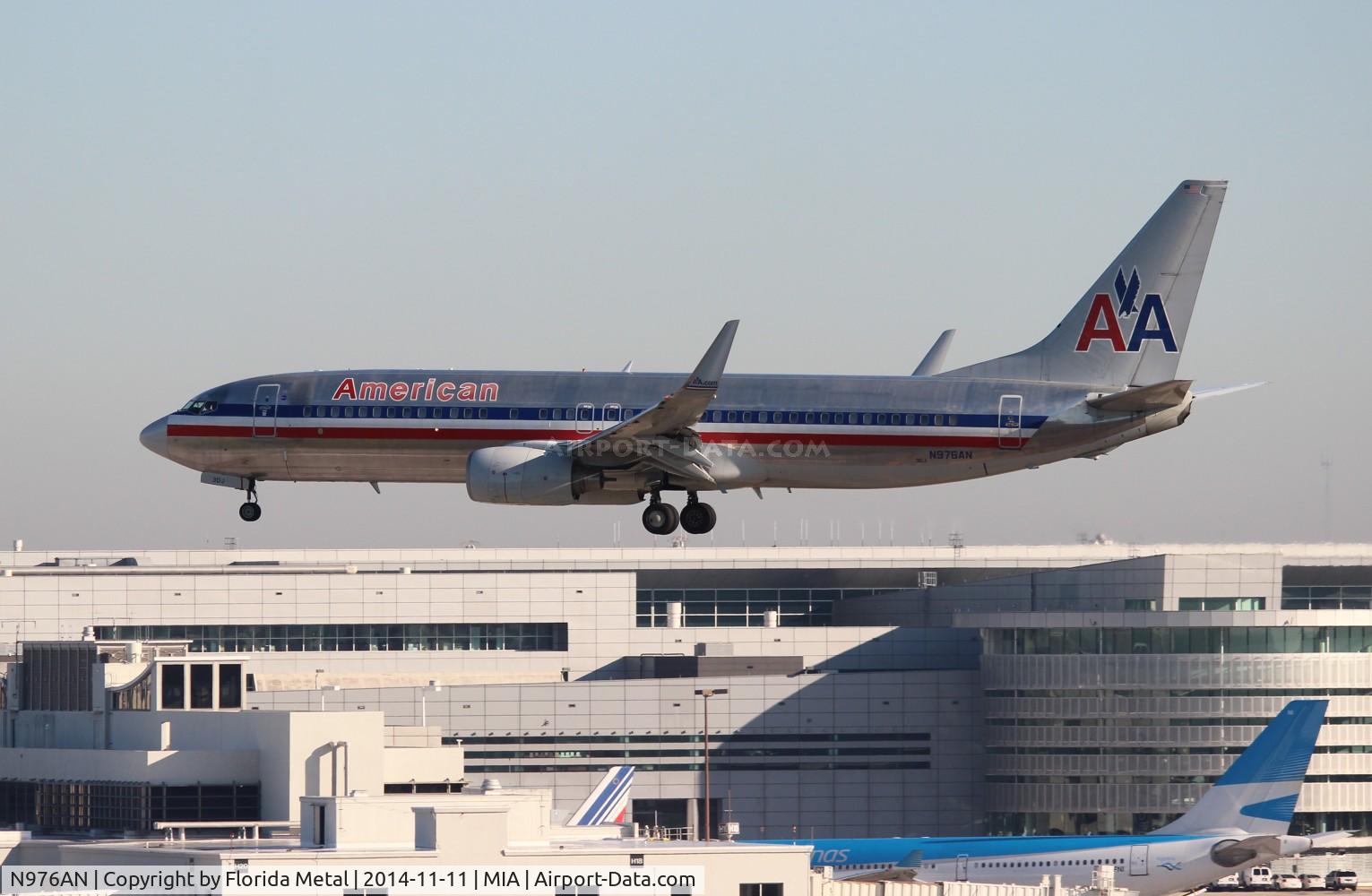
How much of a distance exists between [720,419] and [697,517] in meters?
3.77

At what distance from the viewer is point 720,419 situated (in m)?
72.8

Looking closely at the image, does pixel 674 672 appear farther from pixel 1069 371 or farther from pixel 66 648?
pixel 1069 371

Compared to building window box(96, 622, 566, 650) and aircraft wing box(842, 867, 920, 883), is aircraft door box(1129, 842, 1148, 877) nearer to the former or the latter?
aircraft wing box(842, 867, 920, 883)

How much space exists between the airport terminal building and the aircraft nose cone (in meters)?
17.7

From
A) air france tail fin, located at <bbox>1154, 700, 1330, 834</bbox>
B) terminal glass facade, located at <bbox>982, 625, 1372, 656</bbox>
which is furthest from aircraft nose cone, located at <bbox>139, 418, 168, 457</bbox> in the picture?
terminal glass facade, located at <bbox>982, 625, 1372, 656</bbox>

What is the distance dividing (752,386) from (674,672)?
6067 cm

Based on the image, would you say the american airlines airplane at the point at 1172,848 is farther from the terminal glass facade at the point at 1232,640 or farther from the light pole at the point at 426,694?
the light pole at the point at 426,694

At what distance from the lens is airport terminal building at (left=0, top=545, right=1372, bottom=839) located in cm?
11406

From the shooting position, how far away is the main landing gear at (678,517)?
7431 centimetres

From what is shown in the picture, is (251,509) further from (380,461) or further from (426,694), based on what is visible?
(426,694)

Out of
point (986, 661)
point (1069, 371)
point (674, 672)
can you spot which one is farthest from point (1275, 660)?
point (1069, 371)

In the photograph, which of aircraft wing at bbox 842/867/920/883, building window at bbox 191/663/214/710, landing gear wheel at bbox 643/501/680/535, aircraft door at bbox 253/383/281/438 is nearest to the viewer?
landing gear wheel at bbox 643/501/680/535

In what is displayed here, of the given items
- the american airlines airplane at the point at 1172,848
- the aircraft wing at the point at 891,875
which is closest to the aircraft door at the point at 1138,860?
the american airlines airplane at the point at 1172,848

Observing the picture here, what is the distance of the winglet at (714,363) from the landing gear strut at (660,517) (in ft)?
20.0
